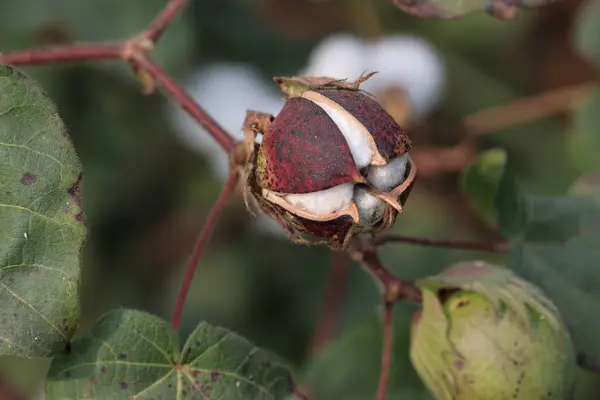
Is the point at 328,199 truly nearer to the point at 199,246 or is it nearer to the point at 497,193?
the point at 199,246

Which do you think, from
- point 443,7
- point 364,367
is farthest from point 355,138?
point 364,367

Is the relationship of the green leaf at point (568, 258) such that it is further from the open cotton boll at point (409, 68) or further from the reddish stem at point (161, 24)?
the open cotton boll at point (409, 68)

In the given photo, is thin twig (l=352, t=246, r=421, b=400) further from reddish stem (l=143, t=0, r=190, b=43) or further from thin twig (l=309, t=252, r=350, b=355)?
thin twig (l=309, t=252, r=350, b=355)

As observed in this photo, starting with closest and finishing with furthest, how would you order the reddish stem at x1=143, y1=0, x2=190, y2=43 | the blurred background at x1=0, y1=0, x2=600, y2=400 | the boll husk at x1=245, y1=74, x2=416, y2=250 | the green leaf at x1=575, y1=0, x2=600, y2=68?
1. the boll husk at x1=245, y1=74, x2=416, y2=250
2. the reddish stem at x1=143, y1=0, x2=190, y2=43
3. the green leaf at x1=575, y1=0, x2=600, y2=68
4. the blurred background at x1=0, y1=0, x2=600, y2=400

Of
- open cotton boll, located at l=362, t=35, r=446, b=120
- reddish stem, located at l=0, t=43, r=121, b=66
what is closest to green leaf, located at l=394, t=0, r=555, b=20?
reddish stem, located at l=0, t=43, r=121, b=66

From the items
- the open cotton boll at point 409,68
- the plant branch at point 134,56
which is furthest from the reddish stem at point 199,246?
the open cotton boll at point 409,68

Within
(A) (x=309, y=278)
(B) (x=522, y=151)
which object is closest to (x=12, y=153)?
(A) (x=309, y=278)
